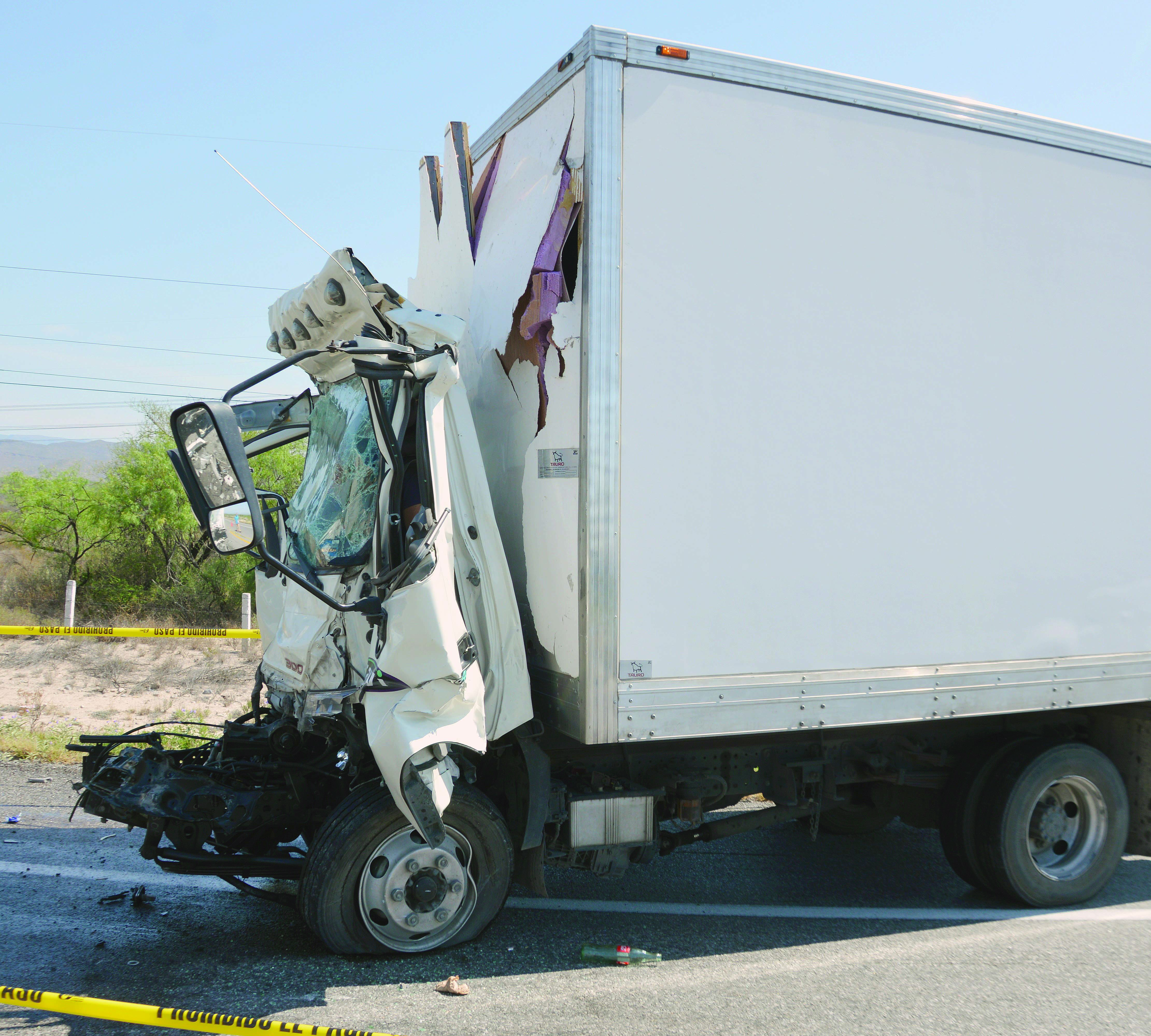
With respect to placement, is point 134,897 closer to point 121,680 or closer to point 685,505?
point 685,505

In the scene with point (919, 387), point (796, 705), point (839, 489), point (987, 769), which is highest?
point (919, 387)

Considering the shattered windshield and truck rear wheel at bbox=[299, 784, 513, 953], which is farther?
the shattered windshield

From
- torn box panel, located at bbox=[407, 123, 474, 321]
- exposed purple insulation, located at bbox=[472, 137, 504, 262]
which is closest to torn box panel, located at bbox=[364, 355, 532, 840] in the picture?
torn box panel, located at bbox=[407, 123, 474, 321]

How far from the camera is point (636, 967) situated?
13.9ft

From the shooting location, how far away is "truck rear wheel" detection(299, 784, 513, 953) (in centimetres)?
393

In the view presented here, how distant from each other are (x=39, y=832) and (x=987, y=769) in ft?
18.0

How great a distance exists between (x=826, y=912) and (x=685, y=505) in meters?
2.50

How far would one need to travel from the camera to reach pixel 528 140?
4.61 m

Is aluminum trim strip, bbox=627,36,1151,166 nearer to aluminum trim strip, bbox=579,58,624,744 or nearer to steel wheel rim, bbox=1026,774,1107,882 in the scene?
aluminum trim strip, bbox=579,58,624,744

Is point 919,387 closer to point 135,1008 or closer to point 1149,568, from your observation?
point 1149,568

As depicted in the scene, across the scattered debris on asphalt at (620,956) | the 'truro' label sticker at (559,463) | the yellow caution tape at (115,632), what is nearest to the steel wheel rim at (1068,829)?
the scattered debris on asphalt at (620,956)

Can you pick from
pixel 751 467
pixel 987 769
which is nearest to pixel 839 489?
pixel 751 467

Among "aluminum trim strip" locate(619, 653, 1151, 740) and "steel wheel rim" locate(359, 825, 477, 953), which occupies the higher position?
"aluminum trim strip" locate(619, 653, 1151, 740)

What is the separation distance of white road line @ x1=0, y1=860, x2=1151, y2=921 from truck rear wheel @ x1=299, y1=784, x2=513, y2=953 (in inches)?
32.5
